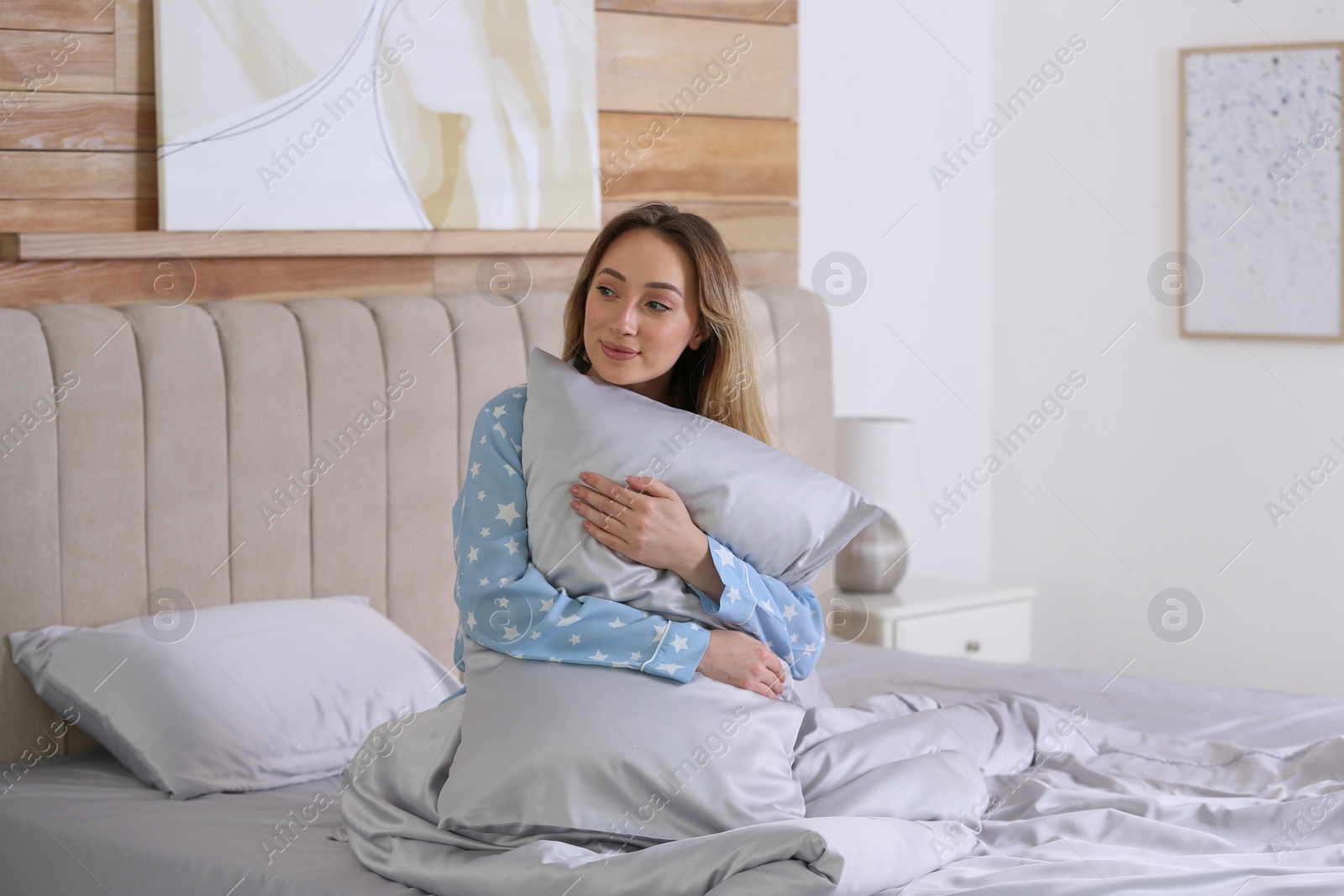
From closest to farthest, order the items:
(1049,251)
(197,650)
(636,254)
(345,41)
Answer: (636,254)
(197,650)
(345,41)
(1049,251)

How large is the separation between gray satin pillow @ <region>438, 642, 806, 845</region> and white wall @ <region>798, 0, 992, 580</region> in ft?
6.61

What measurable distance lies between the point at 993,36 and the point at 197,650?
2912mm

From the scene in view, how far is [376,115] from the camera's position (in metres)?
2.61

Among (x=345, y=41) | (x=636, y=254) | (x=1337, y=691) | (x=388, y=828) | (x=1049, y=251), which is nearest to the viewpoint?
(x=388, y=828)

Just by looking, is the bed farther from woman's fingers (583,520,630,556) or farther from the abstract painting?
woman's fingers (583,520,630,556)

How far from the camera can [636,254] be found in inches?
72.3

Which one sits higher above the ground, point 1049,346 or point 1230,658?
point 1049,346

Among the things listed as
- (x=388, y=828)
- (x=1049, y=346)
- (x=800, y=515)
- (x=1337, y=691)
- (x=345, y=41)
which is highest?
(x=345, y=41)

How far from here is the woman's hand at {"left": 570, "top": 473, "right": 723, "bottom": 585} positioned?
1.70m

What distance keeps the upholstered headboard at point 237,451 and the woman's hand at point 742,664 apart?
0.93 m

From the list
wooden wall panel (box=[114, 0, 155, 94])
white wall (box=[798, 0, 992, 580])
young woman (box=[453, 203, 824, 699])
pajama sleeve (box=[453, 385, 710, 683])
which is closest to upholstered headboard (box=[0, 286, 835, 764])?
wooden wall panel (box=[114, 0, 155, 94])

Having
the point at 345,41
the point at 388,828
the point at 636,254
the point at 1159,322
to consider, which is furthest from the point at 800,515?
the point at 1159,322

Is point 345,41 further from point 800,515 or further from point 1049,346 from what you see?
point 1049,346

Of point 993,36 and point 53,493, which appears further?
point 993,36
